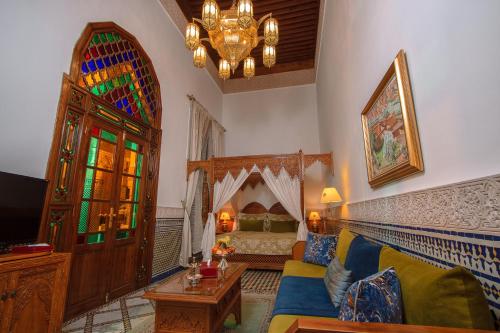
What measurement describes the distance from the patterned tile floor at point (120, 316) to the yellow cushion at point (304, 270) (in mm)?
721

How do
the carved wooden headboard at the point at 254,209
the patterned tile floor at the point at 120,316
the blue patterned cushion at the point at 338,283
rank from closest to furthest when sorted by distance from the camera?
the blue patterned cushion at the point at 338,283
the patterned tile floor at the point at 120,316
the carved wooden headboard at the point at 254,209

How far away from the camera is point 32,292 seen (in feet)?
5.50

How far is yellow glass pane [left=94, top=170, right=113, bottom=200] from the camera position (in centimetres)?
297

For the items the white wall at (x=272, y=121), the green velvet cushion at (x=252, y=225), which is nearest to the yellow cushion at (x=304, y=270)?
the green velvet cushion at (x=252, y=225)

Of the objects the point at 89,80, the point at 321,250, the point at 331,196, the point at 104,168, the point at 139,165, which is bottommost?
the point at 321,250

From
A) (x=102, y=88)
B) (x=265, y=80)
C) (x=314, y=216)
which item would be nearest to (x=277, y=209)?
(x=314, y=216)

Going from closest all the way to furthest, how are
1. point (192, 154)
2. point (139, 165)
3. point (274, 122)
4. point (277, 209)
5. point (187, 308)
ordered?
point (187, 308)
point (139, 165)
point (192, 154)
point (277, 209)
point (274, 122)

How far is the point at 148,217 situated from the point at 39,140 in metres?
1.89

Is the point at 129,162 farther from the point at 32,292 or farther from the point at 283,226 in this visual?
the point at 283,226

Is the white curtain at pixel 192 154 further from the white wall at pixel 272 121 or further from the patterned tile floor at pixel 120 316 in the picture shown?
the white wall at pixel 272 121

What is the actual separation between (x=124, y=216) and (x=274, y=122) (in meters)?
4.90

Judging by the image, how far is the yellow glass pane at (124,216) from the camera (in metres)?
3.29

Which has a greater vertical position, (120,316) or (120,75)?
(120,75)

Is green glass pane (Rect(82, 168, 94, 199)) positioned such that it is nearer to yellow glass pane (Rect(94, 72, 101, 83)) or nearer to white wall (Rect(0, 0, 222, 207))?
white wall (Rect(0, 0, 222, 207))
